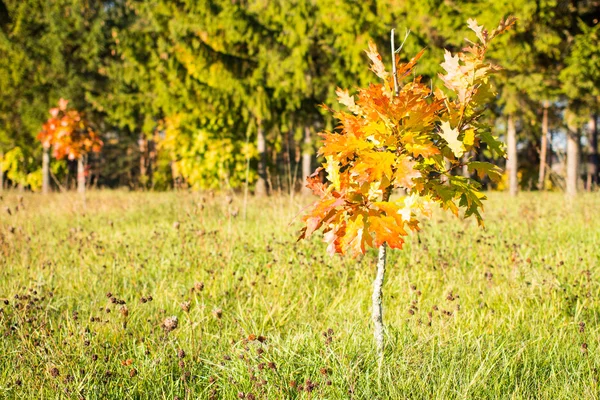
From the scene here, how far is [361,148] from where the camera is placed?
6.61ft

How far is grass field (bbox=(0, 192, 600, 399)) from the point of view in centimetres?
215

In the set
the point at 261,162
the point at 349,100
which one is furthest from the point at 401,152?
the point at 261,162

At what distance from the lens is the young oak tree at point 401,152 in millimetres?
1910

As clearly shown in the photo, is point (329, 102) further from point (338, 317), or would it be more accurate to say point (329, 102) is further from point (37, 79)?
point (37, 79)

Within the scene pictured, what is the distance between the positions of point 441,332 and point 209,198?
5.00 metres

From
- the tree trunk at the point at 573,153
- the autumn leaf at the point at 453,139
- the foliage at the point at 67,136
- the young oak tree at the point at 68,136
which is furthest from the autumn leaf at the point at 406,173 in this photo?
the tree trunk at the point at 573,153

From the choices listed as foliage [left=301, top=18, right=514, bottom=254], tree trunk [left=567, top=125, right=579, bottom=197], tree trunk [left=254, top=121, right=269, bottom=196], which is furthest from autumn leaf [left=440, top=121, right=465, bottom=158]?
tree trunk [left=567, top=125, right=579, bottom=197]

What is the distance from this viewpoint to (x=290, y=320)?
307cm

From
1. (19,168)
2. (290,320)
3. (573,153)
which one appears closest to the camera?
(290,320)

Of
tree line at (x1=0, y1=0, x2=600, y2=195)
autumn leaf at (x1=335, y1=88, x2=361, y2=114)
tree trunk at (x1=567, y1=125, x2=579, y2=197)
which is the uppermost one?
tree line at (x1=0, y1=0, x2=600, y2=195)

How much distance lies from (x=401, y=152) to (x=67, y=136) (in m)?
7.91

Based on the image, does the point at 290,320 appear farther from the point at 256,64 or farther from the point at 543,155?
the point at 543,155

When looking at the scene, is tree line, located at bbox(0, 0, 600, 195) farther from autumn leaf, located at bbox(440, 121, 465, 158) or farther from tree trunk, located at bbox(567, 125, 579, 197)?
autumn leaf, located at bbox(440, 121, 465, 158)

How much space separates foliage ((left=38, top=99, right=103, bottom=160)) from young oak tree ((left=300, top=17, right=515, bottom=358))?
25.1 feet
